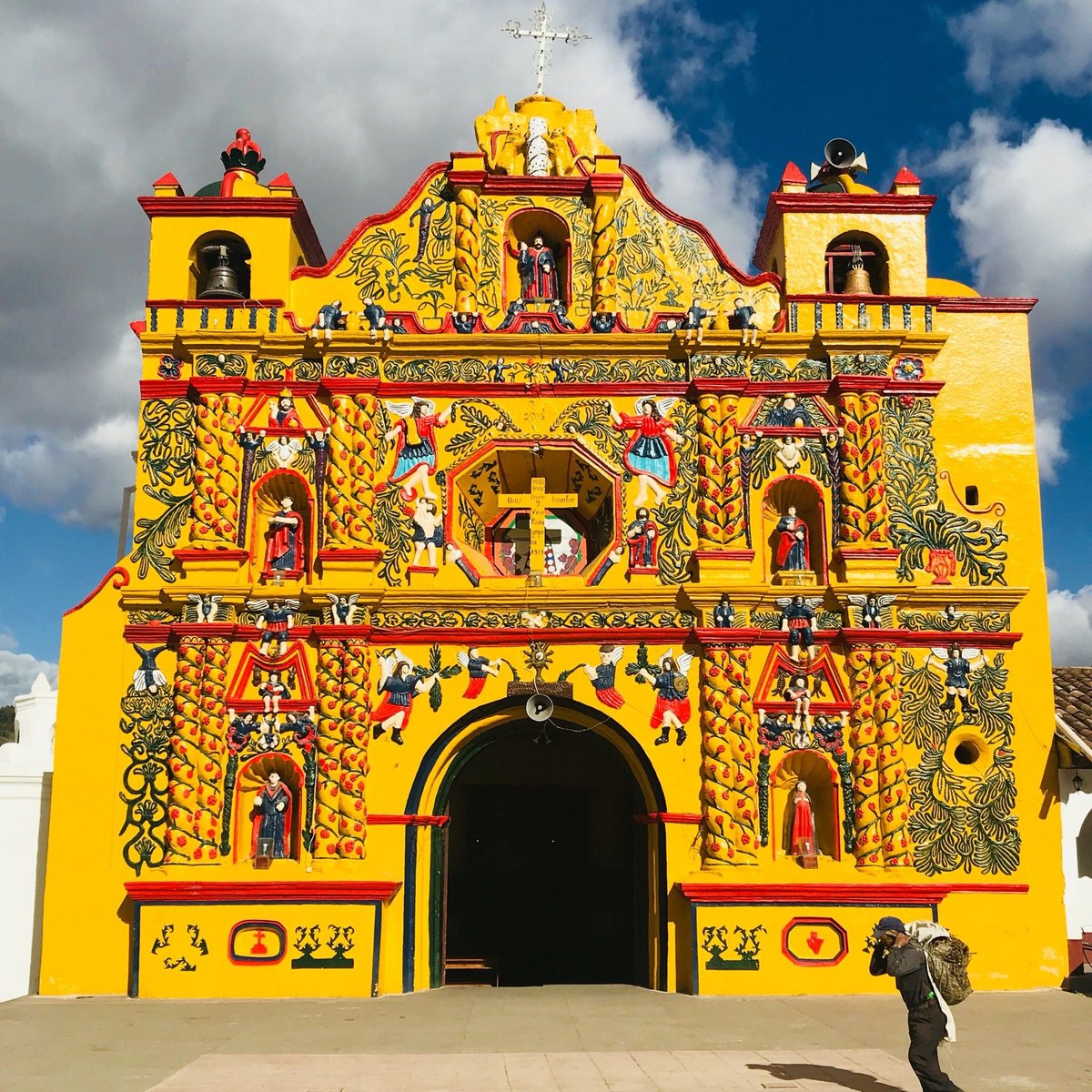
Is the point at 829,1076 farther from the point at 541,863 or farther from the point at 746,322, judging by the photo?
the point at 541,863

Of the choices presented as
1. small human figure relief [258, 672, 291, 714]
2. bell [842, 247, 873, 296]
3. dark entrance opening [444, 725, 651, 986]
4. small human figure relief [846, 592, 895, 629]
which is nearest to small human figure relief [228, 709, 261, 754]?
small human figure relief [258, 672, 291, 714]

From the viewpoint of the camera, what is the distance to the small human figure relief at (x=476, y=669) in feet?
48.1

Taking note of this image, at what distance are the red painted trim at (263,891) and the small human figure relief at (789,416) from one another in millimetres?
7695

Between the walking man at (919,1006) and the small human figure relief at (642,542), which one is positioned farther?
the small human figure relief at (642,542)

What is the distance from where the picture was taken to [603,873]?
19.3m

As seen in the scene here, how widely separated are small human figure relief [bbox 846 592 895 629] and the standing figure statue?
19.2 ft

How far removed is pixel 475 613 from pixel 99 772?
508cm

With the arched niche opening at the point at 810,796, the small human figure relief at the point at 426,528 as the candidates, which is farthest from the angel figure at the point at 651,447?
the arched niche opening at the point at 810,796

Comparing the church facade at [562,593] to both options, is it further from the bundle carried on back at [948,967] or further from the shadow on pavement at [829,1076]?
the bundle carried on back at [948,967]

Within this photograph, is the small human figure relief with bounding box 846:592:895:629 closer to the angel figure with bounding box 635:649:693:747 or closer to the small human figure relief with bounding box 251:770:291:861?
the angel figure with bounding box 635:649:693:747

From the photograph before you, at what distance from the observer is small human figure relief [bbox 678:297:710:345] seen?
15461 millimetres

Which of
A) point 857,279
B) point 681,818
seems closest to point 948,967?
point 681,818

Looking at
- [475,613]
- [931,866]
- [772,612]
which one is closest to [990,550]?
[772,612]

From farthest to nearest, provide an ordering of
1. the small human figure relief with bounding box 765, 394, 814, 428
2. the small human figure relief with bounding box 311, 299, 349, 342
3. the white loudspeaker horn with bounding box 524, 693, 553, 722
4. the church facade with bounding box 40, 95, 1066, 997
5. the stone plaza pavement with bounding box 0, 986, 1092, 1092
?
the small human figure relief with bounding box 311, 299, 349, 342 < the small human figure relief with bounding box 765, 394, 814, 428 < the white loudspeaker horn with bounding box 524, 693, 553, 722 < the church facade with bounding box 40, 95, 1066, 997 < the stone plaza pavement with bounding box 0, 986, 1092, 1092
